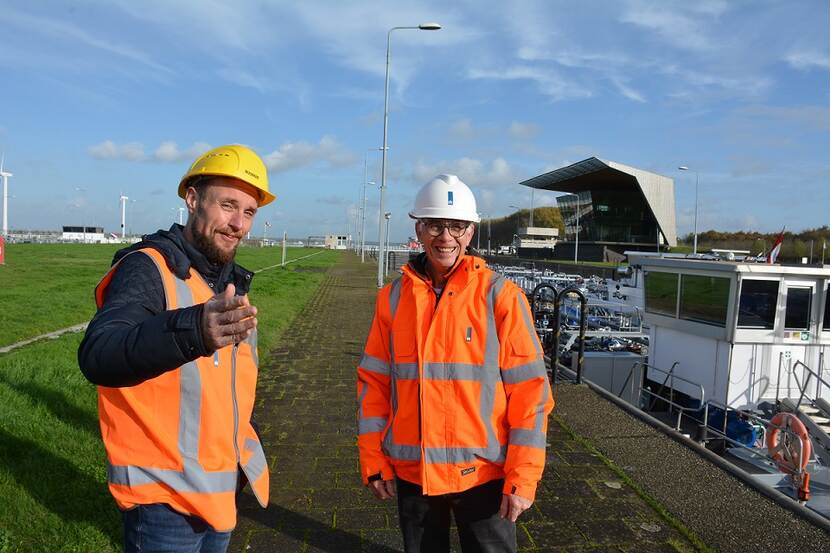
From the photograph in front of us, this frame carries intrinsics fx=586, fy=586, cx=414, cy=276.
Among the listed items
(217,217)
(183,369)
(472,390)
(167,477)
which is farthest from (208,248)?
(472,390)

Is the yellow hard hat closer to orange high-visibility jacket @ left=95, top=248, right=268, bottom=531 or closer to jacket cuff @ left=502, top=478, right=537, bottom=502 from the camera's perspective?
orange high-visibility jacket @ left=95, top=248, right=268, bottom=531

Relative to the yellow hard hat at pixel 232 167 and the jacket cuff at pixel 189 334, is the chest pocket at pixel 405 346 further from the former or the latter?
the jacket cuff at pixel 189 334

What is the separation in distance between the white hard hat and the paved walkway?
2.23 m

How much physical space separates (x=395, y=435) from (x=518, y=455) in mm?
552

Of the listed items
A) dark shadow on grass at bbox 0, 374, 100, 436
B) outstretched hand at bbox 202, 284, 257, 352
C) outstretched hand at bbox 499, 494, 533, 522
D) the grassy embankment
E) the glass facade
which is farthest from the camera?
the glass facade

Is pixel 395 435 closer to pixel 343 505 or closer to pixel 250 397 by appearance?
pixel 250 397

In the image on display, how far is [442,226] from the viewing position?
271cm

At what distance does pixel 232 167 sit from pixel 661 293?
10.7 m

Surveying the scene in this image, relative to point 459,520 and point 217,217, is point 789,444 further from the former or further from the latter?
point 217,217

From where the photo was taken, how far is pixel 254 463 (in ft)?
7.43

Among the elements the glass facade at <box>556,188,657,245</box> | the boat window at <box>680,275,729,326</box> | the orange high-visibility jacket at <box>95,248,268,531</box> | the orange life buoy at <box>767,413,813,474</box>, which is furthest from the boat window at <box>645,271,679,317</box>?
the glass facade at <box>556,188,657,245</box>

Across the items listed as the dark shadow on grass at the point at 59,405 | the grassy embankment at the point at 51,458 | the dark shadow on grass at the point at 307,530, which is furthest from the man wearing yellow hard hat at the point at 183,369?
the dark shadow on grass at the point at 59,405

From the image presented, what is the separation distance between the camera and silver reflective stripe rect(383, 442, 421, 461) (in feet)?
8.40

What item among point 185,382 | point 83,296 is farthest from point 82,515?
→ point 83,296
